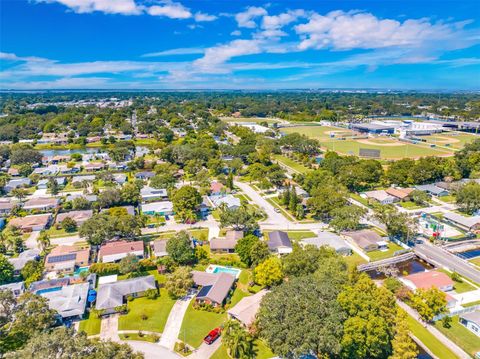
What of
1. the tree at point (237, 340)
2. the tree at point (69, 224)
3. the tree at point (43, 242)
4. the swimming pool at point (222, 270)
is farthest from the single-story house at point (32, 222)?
the tree at point (237, 340)

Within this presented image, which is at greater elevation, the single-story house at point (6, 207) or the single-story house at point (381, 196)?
the single-story house at point (381, 196)

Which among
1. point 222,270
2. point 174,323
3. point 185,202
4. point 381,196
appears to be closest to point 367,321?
point 174,323

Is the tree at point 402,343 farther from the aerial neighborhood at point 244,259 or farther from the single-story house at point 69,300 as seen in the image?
the single-story house at point 69,300

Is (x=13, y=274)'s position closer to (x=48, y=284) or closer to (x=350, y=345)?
(x=48, y=284)

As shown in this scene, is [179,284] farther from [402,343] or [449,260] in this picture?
[449,260]

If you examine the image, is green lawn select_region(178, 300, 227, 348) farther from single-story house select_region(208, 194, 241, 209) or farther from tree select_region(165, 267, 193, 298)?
single-story house select_region(208, 194, 241, 209)

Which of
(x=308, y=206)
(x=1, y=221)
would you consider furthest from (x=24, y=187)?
(x=308, y=206)
